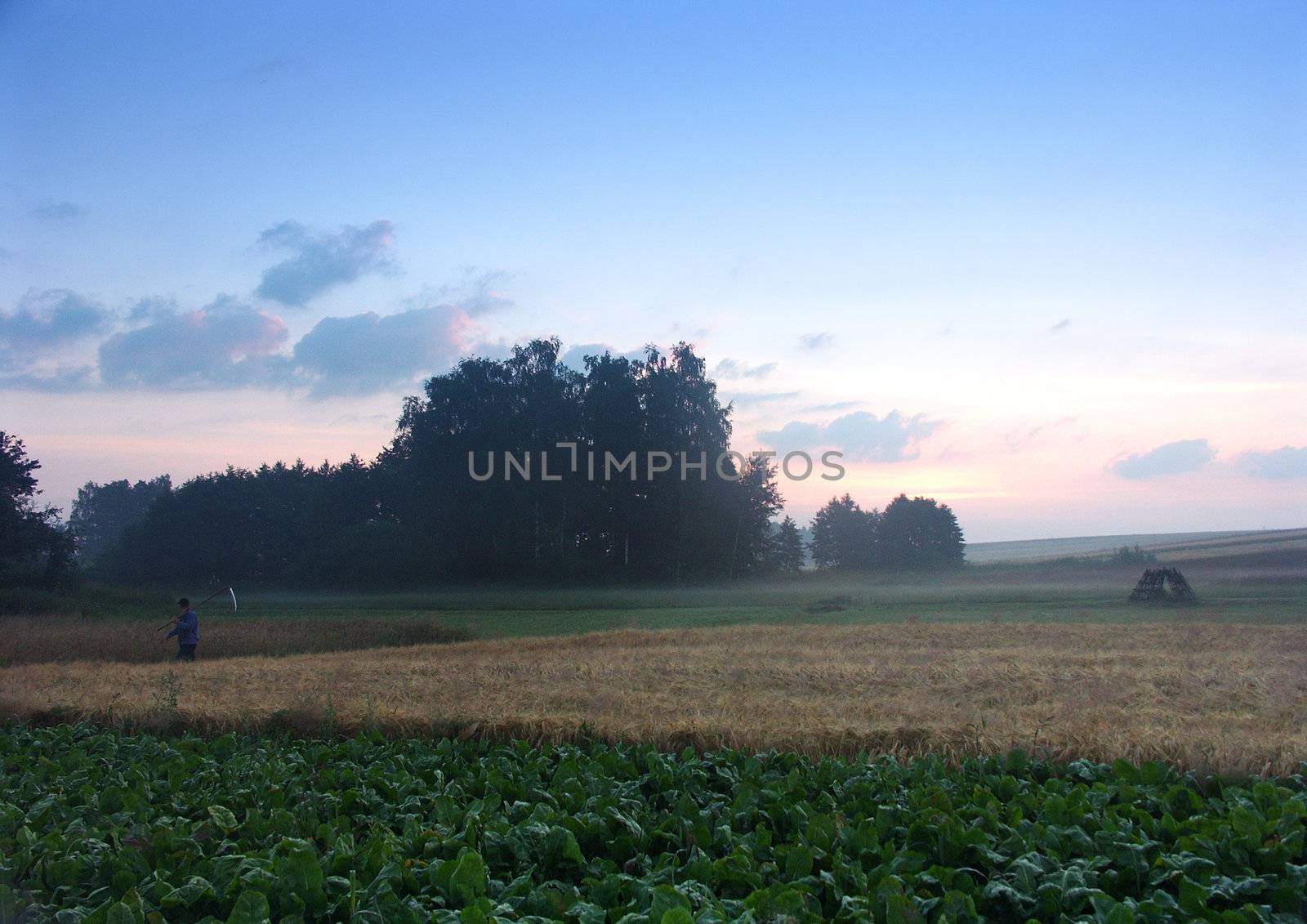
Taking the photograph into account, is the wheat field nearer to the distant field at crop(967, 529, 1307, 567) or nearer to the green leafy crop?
the green leafy crop

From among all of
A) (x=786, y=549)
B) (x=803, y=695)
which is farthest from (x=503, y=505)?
(x=803, y=695)

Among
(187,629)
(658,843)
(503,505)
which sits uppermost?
(503,505)

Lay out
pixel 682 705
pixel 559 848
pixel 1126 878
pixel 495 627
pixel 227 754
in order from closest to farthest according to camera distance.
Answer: pixel 1126 878
pixel 559 848
pixel 227 754
pixel 682 705
pixel 495 627

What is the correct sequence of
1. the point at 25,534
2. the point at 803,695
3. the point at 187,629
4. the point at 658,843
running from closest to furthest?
the point at 658,843
the point at 803,695
the point at 187,629
the point at 25,534

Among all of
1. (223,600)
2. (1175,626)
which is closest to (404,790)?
(1175,626)

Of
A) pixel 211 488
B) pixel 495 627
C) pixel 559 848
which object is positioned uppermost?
pixel 211 488

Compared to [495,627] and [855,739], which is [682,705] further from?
[495,627]

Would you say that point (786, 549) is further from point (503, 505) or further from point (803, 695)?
point (803, 695)

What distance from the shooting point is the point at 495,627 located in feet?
73.9

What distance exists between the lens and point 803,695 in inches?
330

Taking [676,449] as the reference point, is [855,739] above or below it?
below

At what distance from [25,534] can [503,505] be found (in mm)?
13370

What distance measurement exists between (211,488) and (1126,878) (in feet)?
103

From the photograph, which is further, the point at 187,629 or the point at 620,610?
the point at 620,610
